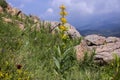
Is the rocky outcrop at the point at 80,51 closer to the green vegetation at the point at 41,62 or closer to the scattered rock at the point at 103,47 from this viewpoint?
the green vegetation at the point at 41,62

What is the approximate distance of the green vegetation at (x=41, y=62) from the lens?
8448 mm

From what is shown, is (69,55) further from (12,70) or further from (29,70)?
(12,70)

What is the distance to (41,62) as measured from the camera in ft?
34.3

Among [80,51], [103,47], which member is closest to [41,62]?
[80,51]

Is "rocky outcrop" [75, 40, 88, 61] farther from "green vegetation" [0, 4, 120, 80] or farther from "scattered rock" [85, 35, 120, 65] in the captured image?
"scattered rock" [85, 35, 120, 65]

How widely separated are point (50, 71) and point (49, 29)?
5451mm

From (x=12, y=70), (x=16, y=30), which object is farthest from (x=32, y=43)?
(x=12, y=70)

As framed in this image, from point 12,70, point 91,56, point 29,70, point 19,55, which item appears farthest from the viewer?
point 91,56

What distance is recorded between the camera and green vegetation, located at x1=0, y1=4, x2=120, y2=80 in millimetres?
8448

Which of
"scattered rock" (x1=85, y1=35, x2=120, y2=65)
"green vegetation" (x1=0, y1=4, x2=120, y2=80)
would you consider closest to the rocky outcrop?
"green vegetation" (x1=0, y1=4, x2=120, y2=80)

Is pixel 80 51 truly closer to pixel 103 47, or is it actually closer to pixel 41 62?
pixel 103 47

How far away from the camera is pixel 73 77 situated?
31.3 feet

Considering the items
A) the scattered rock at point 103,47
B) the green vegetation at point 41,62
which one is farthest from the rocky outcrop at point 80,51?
the scattered rock at point 103,47

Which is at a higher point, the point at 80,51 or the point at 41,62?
the point at 80,51
